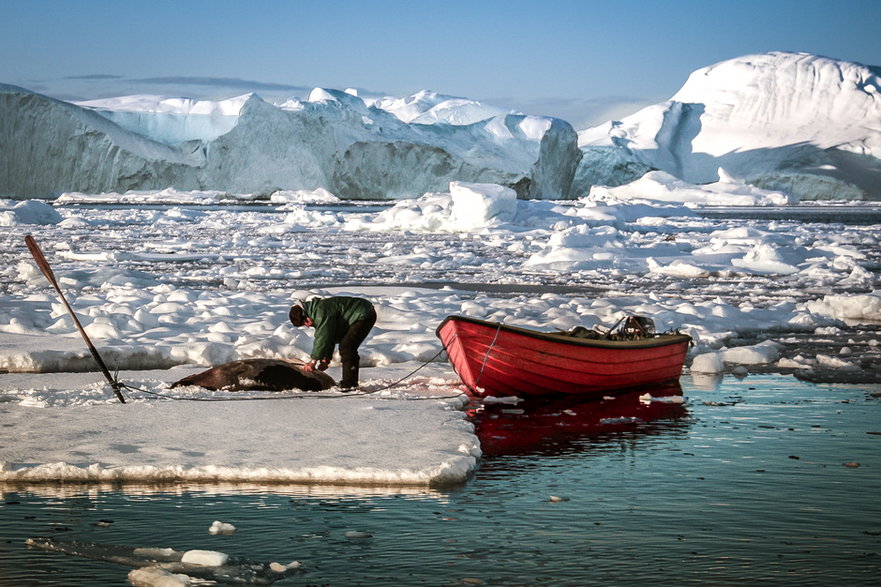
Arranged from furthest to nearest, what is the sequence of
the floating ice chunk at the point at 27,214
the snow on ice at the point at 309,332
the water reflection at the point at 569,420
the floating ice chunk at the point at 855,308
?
the floating ice chunk at the point at 27,214 < the floating ice chunk at the point at 855,308 < the water reflection at the point at 569,420 < the snow on ice at the point at 309,332

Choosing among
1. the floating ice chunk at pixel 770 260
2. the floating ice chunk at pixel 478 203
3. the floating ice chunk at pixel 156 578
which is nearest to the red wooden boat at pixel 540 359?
the floating ice chunk at pixel 156 578

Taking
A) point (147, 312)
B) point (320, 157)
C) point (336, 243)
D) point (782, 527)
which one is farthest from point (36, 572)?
point (320, 157)

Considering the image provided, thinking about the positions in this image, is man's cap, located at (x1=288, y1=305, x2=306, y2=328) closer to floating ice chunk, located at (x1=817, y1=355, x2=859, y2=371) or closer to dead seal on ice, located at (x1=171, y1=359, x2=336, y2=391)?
dead seal on ice, located at (x1=171, y1=359, x2=336, y2=391)

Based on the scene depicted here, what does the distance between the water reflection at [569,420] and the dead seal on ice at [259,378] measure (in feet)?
4.36

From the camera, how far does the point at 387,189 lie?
247 feet

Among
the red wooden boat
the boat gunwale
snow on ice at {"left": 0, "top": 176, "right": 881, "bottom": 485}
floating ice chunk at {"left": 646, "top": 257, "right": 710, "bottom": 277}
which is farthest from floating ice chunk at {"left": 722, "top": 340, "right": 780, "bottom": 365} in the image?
floating ice chunk at {"left": 646, "top": 257, "right": 710, "bottom": 277}

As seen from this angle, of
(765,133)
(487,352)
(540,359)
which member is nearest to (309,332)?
(487,352)

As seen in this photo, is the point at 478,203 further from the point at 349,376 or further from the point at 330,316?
the point at 330,316

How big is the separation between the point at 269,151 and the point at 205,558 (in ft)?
227

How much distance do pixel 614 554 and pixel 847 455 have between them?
2.74 metres

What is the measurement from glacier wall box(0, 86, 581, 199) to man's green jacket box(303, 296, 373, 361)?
6257 cm

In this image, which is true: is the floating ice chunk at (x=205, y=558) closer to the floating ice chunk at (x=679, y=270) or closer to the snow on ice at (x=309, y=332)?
the snow on ice at (x=309, y=332)

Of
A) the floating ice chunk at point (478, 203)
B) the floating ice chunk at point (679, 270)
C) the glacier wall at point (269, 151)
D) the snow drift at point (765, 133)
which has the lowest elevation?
the floating ice chunk at point (679, 270)

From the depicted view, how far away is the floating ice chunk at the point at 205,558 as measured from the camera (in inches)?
175
